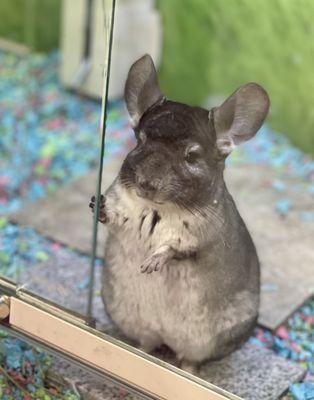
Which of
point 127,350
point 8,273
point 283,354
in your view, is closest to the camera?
point 127,350

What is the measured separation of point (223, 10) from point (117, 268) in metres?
2.06

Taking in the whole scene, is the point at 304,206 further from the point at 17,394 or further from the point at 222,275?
the point at 17,394

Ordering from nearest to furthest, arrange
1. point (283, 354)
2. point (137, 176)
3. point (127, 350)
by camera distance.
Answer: point (137, 176)
point (127, 350)
point (283, 354)

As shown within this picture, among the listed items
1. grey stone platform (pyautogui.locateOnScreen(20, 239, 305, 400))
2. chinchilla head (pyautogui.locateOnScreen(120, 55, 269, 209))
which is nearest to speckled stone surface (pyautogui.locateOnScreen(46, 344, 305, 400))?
grey stone platform (pyautogui.locateOnScreen(20, 239, 305, 400))

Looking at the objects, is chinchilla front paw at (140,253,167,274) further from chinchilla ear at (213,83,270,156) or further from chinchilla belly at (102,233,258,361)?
chinchilla ear at (213,83,270,156)

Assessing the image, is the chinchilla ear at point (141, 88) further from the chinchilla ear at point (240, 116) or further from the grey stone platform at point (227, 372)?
the grey stone platform at point (227, 372)

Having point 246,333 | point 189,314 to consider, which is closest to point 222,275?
point 189,314

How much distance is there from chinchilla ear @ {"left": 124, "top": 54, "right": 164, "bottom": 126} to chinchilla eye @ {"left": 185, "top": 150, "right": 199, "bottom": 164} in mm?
186

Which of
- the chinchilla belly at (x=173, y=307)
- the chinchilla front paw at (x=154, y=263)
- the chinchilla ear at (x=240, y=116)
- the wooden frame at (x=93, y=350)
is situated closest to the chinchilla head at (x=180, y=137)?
the chinchilla ear at (x=240, y=116)

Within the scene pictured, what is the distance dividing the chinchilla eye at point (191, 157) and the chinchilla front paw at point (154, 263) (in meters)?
0.27

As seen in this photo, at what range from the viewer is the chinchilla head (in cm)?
246

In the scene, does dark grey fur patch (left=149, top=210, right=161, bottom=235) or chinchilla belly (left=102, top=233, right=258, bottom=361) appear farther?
chinchilla belly (left=102, top=233, right=258, bottom=361)

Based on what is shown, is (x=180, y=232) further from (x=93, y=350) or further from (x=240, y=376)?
(x=240, y=376)

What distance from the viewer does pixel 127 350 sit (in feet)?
8.83
